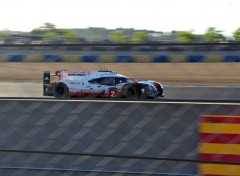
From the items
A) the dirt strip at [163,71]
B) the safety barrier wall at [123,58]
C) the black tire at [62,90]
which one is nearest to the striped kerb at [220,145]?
the dirt strip at [163,71]

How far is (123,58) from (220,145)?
3.17 ft

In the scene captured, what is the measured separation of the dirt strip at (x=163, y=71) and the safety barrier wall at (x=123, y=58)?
0.05 metres

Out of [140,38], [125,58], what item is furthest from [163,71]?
[140,38]

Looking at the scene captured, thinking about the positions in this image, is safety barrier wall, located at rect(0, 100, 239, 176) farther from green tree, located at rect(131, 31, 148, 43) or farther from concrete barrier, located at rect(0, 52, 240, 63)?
green tree, located at rect(131, 31, 148, 43)

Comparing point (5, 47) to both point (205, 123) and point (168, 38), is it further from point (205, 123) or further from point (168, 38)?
point (205, 123)

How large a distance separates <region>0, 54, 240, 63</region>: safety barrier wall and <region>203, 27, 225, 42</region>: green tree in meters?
0.22

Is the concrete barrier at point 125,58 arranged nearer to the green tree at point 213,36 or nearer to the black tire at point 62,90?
the green tree at point 213,36

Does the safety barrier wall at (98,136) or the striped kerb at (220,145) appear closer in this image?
the striped kerb at (220,145)

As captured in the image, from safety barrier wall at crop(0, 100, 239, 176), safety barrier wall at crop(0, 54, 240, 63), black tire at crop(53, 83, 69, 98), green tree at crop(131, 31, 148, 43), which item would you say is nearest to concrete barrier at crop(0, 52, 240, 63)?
safety barrier wall at crop(0, 54, 240, 63)

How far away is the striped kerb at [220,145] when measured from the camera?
13.5ft

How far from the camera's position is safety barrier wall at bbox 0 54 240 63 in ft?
13.7

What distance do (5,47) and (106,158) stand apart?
1.19m

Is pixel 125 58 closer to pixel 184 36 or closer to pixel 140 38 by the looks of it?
pixel 140 38

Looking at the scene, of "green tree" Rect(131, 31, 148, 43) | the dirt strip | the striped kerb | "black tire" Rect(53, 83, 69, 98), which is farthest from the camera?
"black tire" Rect(53, 83, 69, 98)
